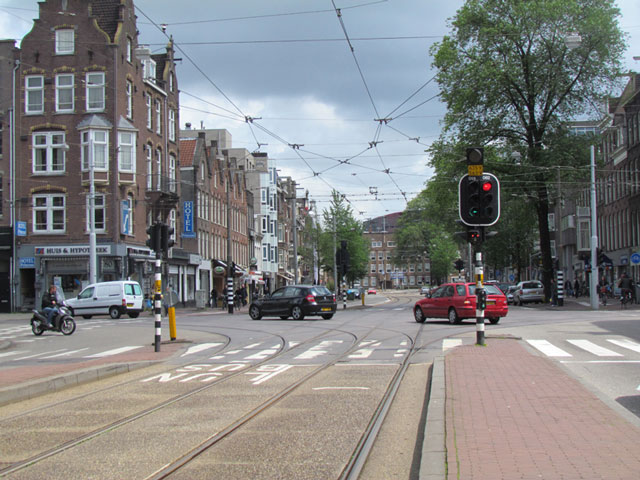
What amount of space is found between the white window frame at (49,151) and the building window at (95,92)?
2355mm

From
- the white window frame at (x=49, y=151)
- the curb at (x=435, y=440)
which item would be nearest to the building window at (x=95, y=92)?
the white window frame at (x=49, y=151)

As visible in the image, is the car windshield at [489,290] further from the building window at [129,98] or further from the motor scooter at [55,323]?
the building window at [129,98]

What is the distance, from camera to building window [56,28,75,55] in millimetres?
43594

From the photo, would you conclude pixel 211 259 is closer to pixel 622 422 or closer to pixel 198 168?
pixel 198 168

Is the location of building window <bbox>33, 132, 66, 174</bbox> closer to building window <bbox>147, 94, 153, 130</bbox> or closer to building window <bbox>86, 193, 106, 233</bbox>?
building window <bbox>86, 193, 106, 233</bbox>

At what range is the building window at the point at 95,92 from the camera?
4344 cm

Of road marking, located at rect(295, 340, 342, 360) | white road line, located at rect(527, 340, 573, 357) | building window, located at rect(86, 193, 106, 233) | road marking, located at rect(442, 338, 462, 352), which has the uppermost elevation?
building window, located at rect(86, 193, 106, 233)

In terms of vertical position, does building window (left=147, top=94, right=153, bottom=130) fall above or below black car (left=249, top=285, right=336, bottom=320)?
above

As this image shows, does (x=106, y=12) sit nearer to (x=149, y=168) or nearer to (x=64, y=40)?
(x=64, y=40)

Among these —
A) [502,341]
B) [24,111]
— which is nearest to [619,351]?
[502,341]

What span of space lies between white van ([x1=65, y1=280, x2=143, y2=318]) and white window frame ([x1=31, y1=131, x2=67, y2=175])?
9414 millimetres

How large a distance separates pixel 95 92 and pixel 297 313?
2002 centimetres

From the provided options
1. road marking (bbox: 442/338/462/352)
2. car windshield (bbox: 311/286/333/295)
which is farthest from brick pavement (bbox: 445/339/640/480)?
car windshield (bbox: 311/286/333/295)

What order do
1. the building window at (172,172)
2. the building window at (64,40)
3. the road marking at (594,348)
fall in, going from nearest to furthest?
1. the road marking at (594,348)
2. the building window at (64,40)
3. the building window at (172,172)
